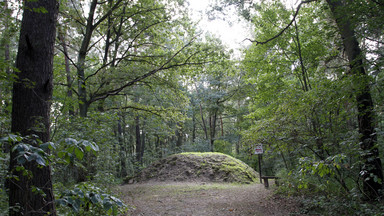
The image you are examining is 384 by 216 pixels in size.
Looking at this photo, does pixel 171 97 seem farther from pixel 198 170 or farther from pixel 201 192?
pixel 198 170

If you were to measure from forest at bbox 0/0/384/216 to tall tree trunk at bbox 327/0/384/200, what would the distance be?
0.03 metres

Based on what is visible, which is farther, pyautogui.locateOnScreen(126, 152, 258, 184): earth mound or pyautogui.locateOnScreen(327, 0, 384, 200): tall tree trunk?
pyautogui.locateOnScreen(126, 152, 258, 184): earth mound

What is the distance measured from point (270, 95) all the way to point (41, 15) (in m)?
9.11

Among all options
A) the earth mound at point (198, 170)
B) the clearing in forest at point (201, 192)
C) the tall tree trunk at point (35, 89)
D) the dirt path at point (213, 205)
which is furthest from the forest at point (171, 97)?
the earth mound at point (198, 170)

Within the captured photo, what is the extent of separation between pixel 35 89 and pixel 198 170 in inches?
442

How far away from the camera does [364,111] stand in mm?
4332

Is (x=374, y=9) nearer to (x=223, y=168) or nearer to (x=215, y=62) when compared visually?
(x=215, y=62)

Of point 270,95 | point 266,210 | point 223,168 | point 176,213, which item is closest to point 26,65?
point 176,213

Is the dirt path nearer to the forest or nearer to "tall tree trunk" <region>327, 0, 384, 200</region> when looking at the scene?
the forest

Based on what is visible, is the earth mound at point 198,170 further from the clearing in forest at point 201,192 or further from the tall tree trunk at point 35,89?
the tall tree trunk at point 35,89

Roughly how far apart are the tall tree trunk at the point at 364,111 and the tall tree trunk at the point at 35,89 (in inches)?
190

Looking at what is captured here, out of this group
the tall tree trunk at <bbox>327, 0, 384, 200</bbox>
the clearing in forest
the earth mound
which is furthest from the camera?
the earth mound

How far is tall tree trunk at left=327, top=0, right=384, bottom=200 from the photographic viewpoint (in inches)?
162

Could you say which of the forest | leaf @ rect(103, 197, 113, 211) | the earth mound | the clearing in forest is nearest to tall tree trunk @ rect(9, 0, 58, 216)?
the forest
